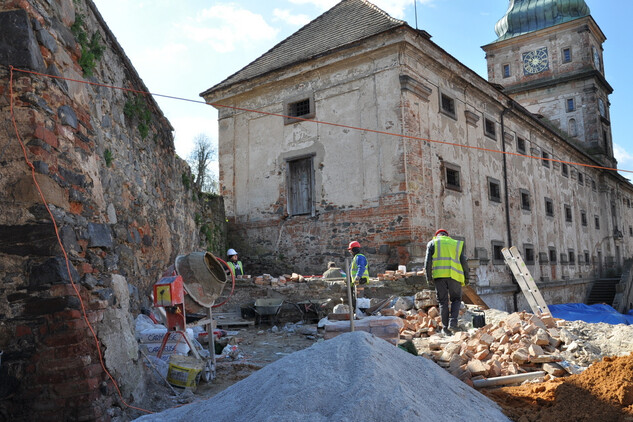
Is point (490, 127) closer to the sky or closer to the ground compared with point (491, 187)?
closer to the sky

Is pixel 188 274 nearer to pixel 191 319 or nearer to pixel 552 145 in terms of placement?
pixel 191 319

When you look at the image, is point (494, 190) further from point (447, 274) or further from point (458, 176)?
point (447, 274)

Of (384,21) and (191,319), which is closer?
(191,319)

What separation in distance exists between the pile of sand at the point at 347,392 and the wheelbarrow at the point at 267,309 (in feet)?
19.4

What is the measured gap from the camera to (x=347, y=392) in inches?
127

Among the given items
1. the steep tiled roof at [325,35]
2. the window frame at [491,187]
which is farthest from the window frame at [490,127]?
the steep tiled roof at [325,35]

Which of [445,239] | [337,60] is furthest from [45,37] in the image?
[337,60]

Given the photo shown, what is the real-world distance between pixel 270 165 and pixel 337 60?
3898mm

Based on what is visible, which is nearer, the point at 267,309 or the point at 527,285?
the point at 527,285

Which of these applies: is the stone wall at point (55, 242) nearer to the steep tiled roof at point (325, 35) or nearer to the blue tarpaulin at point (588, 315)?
the steep tiled roof at point (325, 35)

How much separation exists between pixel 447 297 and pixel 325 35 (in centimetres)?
→ 1042

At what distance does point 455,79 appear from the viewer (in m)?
16.0

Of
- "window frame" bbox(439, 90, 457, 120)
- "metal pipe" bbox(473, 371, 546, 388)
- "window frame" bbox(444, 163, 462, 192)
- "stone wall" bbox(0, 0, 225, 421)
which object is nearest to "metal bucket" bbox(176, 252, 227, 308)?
"stone wall" bbox(0, 0, 225, 421)

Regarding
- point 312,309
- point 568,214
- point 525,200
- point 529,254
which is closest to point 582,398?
point 312,309
